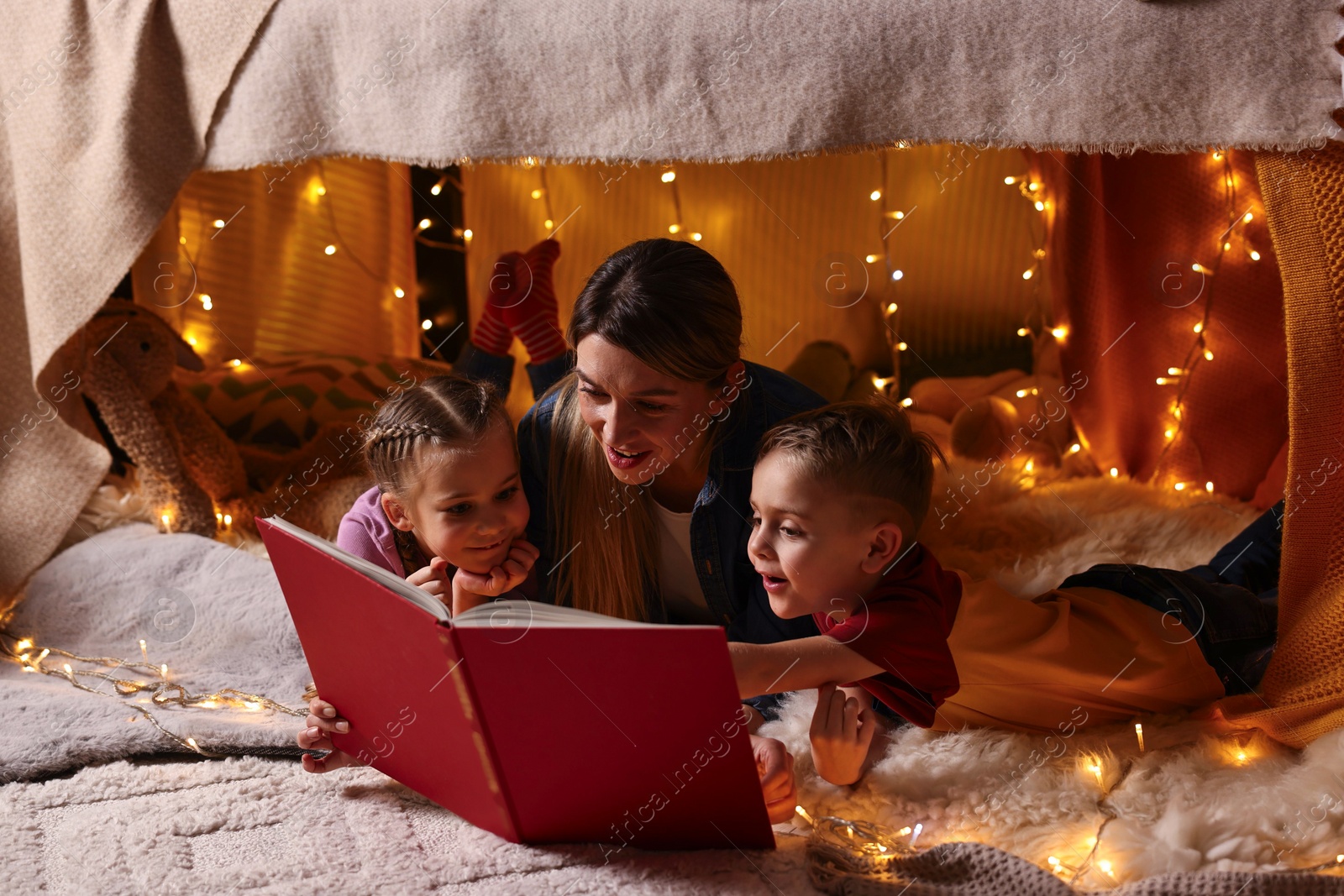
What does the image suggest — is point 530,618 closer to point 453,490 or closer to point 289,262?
point 453,490

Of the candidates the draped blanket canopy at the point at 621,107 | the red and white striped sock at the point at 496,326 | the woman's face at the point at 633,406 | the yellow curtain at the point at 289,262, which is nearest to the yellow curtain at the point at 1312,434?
the draped blanket canopy at the point at 621,107

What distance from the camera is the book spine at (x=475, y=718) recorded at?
0.86 meters

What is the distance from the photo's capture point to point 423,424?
1.14m

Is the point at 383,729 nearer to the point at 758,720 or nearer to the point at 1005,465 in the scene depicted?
the point at 758,720

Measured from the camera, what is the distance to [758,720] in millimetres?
1207

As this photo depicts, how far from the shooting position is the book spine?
863mm

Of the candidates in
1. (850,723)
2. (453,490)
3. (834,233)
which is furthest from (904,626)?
(834,233)

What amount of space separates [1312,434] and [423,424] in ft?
2.97

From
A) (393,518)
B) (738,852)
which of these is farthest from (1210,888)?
(393,518)

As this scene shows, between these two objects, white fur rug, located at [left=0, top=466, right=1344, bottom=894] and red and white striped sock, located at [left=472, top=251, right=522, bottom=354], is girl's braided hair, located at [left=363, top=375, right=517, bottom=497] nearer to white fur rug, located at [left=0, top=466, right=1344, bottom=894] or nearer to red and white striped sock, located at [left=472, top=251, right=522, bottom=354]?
white fur rug, located at [left=0, top=466, right=1344, bottom=894]

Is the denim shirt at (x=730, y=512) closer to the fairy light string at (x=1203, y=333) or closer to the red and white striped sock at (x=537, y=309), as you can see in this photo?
the red and white striped sock at (x=537, y=309)

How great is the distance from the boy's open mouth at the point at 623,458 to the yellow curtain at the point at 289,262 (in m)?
1.13

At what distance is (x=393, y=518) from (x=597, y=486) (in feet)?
0.74

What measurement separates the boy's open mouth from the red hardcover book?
254 millimetres
